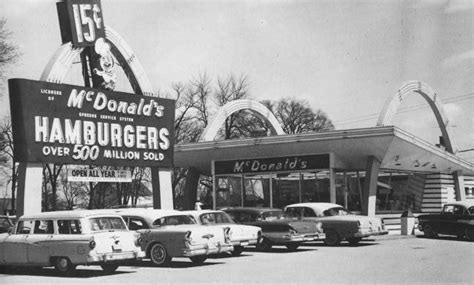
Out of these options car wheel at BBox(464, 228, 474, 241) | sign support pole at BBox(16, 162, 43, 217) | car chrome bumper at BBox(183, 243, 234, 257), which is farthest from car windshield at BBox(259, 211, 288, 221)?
car wheel at BBox(464, 228, 474, 241)

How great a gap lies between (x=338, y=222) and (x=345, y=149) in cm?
681

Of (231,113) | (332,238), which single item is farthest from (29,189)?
(231,113)

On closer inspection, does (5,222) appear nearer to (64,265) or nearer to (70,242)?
(64,265)

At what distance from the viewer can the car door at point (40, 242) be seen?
45.0 ft

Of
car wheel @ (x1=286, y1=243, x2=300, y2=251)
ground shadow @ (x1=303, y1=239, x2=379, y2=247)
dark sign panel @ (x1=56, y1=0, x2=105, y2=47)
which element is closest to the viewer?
car wheel @ (x1=286, y1=243, x2=300, y2=251)

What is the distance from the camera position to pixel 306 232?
1950 centimetres

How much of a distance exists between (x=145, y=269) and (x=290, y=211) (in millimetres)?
8519

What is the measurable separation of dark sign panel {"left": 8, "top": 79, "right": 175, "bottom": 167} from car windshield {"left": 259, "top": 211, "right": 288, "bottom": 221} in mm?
5497

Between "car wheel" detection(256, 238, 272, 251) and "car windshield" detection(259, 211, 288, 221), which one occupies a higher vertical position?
"car windshield" detection(259, 211, 288, 221)

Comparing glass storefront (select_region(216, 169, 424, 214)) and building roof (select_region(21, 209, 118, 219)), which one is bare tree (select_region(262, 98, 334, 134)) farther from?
building roof (select_region(21, 209, 118, 219))

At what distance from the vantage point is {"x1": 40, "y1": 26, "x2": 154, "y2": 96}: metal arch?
20.1 meters

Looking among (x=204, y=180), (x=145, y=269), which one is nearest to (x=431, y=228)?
(x=145, y=269)

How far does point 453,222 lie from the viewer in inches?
965

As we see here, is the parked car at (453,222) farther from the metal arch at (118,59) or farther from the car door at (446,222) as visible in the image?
the metal arch at (118,59)
